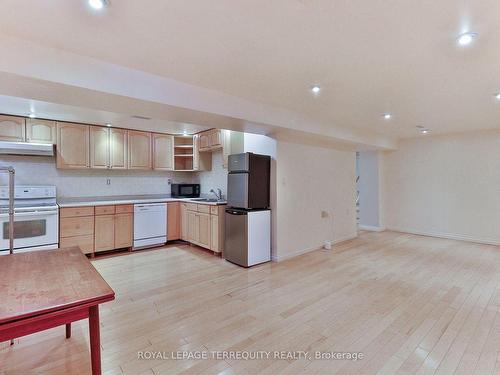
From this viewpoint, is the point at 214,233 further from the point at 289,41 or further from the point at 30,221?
the point at 289,41

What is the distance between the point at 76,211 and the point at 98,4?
3.55 m

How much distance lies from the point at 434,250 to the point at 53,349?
18.3ft

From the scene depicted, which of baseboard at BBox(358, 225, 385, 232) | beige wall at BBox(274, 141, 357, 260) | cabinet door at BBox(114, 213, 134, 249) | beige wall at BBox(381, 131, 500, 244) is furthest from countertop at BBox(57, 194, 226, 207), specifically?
beige wall at BBox(381, 131, 500, 244)

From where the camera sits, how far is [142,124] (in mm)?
4551

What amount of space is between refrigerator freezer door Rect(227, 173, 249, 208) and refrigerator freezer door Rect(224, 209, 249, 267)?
0.13 meters

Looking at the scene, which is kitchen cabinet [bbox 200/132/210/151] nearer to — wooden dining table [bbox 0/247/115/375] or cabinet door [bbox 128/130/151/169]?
cabinet door [bbox 128/130/151/169]

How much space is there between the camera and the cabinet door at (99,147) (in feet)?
15.1

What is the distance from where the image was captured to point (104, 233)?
441 cm

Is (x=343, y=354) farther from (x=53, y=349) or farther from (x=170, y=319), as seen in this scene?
(x=53, y=349)

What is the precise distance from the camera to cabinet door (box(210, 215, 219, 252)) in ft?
14.3

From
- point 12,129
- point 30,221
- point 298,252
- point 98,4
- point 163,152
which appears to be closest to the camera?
point 98,4

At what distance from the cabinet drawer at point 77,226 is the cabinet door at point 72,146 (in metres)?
0.93

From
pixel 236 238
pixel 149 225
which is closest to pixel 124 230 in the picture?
pixel 149 225

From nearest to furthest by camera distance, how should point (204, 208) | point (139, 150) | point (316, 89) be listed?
1. point (316, 89)
2. point (204, 208)
3. point (139, 150)
